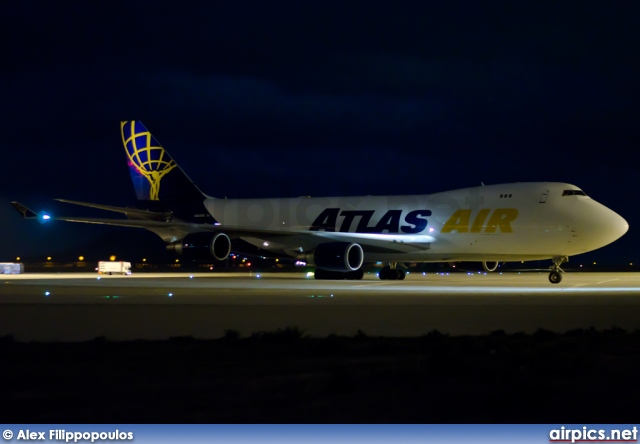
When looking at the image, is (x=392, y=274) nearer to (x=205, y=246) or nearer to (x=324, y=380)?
(x=205, y=246)

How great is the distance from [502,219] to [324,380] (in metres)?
25.0

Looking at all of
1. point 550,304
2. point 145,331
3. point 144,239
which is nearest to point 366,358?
point 145,331

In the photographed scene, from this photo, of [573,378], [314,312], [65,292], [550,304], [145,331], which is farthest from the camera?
[65,292]

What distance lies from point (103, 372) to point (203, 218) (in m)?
33.9

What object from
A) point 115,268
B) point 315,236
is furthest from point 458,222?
point 115,268

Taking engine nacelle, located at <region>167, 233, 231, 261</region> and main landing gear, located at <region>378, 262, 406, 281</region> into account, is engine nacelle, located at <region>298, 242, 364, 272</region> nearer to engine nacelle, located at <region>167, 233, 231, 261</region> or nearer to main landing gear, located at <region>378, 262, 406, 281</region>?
engine nacelle, located at <region>167, 233, 231, 261</region>

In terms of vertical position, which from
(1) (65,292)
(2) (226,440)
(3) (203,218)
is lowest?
(2) (226,440)

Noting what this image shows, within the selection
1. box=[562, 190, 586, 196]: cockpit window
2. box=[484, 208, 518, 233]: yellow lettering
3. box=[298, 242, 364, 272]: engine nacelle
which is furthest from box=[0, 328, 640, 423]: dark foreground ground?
box=[562, 190, 586, 196]: cockpit window

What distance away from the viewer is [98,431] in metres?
6.80

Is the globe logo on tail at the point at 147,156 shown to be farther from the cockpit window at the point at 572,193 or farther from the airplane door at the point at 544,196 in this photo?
the cockpit window at the point at 572,193

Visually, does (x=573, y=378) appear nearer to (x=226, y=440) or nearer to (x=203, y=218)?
(x=226, y=440)

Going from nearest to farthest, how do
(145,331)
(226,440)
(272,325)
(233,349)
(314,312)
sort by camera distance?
(226,440) → (233,349) → (145,331) → (272,325) → (314,312)

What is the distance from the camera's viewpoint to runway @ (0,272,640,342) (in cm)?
1460

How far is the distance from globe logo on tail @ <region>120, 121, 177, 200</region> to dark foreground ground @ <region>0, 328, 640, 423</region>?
3296 centimetres
